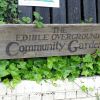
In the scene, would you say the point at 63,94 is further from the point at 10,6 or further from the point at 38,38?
the point at 10,6

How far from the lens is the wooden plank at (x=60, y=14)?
195 inches

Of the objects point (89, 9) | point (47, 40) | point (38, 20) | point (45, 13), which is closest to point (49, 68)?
point (47, 40)

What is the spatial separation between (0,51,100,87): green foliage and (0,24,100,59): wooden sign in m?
0.11

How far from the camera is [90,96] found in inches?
197

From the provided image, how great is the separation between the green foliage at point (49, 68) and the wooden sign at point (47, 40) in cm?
11

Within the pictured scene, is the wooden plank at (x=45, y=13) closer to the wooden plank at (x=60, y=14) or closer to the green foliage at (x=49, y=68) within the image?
the wooden plank at (x=60, y=14)

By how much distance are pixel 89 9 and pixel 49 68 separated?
121 centimetres

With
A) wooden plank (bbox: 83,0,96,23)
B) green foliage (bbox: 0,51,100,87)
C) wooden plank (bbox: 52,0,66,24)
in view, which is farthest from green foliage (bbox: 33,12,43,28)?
wooden plank (bbox: 83,0,96,23)

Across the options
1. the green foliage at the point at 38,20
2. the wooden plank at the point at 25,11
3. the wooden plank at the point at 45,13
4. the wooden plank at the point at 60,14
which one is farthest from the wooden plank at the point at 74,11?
the wooden plank at the point at 25,11

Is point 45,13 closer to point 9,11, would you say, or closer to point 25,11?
point 25,11

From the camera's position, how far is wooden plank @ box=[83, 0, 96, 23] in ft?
17.0

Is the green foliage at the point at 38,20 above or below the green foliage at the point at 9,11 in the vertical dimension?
below

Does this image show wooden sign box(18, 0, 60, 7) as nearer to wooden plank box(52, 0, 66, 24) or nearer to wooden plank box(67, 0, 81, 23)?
wooden plank box(52, 0, 66, 24)

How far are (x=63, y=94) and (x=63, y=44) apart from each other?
733 millimetres
